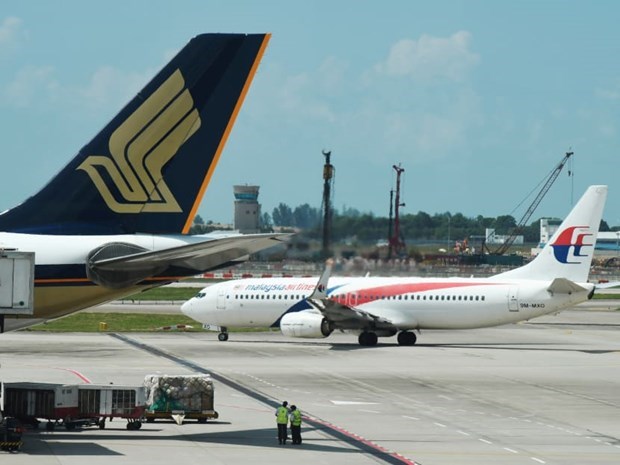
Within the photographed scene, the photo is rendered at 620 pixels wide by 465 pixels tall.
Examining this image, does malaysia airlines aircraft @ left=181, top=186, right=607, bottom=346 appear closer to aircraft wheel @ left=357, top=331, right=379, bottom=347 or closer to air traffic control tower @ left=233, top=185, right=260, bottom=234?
aircraft wheel @ left=357, top=331, right=379, bottom=347

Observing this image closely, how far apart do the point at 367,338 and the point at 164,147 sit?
1590 inches

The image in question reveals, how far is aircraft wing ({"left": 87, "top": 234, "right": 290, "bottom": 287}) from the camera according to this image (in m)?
31.0

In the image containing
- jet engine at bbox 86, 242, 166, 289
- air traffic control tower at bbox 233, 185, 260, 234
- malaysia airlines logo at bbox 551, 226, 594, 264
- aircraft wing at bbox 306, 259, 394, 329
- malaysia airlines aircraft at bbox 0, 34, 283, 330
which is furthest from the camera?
aircraft wing at bbox 306, 259, 394, 329

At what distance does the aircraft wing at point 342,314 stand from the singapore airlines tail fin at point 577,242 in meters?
10.1

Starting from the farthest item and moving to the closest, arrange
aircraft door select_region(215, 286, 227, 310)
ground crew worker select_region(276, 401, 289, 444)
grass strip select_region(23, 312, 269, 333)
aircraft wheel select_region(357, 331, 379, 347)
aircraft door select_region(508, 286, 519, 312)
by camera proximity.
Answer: grass strip select_region(23, 312, 269, 333) → aircraft door select_region(215, 286, 227, 310) → aircraft wheel select_region(357, 331, 379, 347) → aircraft door select_region(508, 286, 519, 312) → ground crew worker select_region(276, 401, 289, 444)

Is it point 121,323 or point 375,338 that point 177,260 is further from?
point 121,323

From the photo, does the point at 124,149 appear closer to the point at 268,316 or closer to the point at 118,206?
the point at 118,206

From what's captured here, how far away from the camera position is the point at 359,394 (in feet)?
160

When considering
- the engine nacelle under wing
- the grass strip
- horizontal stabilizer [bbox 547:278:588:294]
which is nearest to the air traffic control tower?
the engine nacelle under wing

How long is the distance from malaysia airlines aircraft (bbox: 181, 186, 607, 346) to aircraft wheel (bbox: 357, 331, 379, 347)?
0.06 meters

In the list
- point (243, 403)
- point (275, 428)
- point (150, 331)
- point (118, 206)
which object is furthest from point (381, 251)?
point (150, 331)

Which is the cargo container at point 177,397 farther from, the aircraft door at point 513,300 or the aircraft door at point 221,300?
the aircraft door at point 221,300

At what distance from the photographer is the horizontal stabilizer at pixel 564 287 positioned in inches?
2638

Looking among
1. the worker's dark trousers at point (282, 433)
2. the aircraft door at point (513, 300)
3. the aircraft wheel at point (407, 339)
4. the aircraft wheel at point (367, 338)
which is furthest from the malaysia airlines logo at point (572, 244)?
the worker's dark trousers at point (282, 433)
